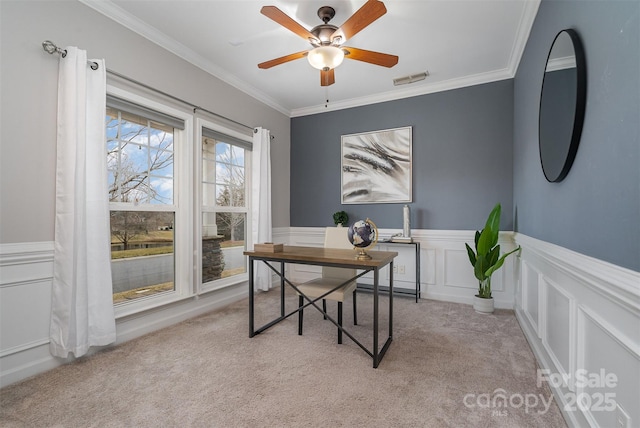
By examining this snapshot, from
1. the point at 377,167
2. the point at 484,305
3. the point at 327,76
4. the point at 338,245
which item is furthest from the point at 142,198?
the point at 484,305

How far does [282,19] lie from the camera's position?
6.61ft

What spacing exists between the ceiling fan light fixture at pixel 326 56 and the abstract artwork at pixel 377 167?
1.95m

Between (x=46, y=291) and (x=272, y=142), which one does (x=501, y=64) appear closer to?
(x=272, y=142)

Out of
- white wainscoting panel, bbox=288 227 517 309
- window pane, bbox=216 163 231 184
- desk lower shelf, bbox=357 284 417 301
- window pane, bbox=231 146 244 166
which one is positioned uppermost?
window pane, bbox=231 146 244 166

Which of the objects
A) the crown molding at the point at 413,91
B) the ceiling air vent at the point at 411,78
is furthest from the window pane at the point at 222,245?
the ceiling air vent at the point at 411,78

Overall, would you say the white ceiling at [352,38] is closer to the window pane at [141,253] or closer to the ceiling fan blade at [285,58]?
the ceiling fan blade at [285,58]

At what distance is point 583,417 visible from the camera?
1.34 m

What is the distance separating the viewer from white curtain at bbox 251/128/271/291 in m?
3.91

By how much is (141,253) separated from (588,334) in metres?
3.26

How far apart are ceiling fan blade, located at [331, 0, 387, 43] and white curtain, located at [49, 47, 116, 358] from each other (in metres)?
1.86

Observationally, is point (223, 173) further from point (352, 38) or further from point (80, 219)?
point (352, 38)

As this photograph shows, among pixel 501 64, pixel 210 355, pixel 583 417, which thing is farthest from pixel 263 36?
pixel 583 417

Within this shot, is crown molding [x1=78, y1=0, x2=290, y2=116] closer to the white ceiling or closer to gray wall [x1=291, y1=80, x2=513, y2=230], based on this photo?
the white ceiling

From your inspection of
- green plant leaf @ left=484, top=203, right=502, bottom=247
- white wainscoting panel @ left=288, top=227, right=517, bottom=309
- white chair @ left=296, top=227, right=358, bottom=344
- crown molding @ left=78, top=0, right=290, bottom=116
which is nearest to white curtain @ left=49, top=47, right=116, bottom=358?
crown molding @ left=78, top=0, right=290, bottom=116
